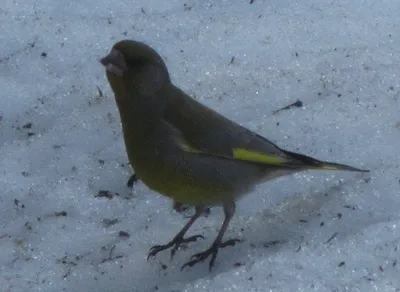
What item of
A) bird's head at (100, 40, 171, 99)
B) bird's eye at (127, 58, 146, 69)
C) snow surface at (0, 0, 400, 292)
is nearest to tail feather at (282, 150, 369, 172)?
snow surface at (0, 0, 400, 292)

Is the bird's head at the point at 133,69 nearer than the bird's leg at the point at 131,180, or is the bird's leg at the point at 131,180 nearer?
the bird's head at the point at 133,69

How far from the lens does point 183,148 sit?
461cm

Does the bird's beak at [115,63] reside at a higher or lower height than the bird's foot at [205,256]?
higher

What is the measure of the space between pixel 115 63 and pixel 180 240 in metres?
0.91

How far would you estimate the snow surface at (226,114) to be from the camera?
467 centimetres

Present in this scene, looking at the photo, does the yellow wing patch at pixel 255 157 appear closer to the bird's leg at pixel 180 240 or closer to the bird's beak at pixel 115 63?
the bird's leg at pixel 180 240

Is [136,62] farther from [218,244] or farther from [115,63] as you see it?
[218,244]

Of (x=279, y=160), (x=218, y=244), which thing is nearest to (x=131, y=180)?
(x=218, y=244)

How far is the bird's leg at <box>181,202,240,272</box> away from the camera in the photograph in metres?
4.71

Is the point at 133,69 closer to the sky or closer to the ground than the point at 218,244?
closer to the sky

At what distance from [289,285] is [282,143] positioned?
4.03 ft

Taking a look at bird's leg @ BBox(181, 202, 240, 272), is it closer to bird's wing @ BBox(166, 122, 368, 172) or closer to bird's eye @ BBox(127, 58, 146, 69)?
bird's wing @ BBox(166, 122, 368, 172)

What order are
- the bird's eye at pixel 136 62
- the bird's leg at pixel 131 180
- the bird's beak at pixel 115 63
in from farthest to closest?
the bird's leg at pixel 131 180, the bird's eye at pixel 136 62, the bird's beak at pixel 115 63

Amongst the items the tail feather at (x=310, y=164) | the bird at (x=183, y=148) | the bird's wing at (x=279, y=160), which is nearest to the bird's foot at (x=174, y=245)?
the bird at (x=183, y=148)
